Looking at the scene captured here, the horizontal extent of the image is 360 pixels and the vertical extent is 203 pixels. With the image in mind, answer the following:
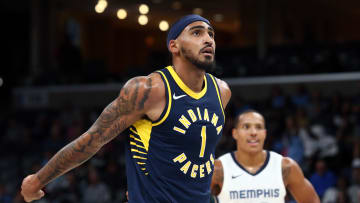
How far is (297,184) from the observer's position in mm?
4914

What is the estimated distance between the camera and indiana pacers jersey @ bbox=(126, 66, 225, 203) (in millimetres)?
3307

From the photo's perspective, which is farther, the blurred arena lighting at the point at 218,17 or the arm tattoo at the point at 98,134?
the blurred arena lighting at the point at 218,17

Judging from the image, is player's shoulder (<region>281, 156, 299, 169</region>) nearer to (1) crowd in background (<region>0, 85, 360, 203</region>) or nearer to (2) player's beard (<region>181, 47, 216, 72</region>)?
(2) player's beard (<region>181, 47, 216, 72</region>)

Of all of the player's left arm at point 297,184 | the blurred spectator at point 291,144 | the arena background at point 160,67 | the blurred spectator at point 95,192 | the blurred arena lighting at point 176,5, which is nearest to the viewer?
the player's left arm at point 297,184

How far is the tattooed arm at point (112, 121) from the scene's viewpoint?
3275 millimetres

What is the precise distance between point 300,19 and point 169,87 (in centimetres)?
1593

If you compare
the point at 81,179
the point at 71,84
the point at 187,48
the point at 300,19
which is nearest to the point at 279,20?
the point at 300,19

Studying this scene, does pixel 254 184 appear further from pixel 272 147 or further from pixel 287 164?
pixel 272 147

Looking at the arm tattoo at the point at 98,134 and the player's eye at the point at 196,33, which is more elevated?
the player's eye at the point at 196,33

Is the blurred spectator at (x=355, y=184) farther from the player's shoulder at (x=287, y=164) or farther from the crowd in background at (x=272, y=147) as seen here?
the player's shoulder at (x=287, y=164)

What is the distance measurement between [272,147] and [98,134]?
7317 millimetres

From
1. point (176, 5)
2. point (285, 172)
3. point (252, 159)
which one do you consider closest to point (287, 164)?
point (285, 172)

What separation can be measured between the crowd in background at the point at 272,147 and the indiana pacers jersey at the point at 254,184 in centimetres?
444

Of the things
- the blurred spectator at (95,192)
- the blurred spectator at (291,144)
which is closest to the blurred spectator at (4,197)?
the blurred spectator at (95,192)
